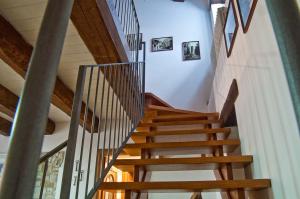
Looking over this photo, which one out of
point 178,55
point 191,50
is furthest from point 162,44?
point 191,50

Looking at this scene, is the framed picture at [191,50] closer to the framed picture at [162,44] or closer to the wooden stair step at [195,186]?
the framed picture at [162,44]

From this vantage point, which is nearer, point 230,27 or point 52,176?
point 230,27

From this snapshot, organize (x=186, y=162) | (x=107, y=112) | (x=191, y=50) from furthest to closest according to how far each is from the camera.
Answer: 1. (x=191, y=50)
2. (x=186, y=162)
3. (x=107, y=112)

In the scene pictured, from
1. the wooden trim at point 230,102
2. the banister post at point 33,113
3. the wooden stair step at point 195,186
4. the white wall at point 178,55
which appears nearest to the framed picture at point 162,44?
the white wall at point 178,55

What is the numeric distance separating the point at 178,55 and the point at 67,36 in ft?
10.5

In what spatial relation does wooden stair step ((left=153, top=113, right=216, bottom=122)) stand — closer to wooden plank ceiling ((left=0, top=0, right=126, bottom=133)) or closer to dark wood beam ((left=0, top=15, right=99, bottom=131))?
wooden plank ceiling ((left=0, top=0, right=126, bottom=133))

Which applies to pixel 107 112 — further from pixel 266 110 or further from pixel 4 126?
pixel 4 126

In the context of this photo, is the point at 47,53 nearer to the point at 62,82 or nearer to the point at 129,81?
the point at 129,81

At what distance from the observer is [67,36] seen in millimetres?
2211

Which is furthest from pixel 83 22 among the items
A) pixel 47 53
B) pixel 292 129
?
pixel 292 129

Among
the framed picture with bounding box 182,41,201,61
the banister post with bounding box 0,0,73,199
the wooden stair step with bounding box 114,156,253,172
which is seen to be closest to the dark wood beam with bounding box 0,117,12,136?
the wooden stair step with bounding box 114,156,253,172

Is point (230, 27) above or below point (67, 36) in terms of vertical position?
above

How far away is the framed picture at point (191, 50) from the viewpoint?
5.04m

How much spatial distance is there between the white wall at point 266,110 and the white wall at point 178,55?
7.43 ft
